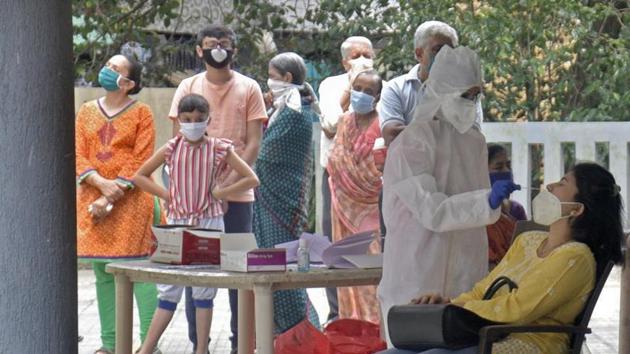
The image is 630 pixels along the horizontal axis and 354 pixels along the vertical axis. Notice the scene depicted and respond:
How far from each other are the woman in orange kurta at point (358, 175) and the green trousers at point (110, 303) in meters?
1.16

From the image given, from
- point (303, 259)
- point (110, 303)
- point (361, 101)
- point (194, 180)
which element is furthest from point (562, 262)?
point (110, 303)

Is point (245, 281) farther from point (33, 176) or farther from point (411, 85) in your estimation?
point (411, 85)

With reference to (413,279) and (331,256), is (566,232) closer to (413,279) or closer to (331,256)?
(413,279)

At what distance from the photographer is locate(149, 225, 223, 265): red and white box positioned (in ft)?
20.1

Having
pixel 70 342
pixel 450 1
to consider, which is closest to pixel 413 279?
pixel 70 342

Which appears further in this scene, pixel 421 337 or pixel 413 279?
pixel 413 279

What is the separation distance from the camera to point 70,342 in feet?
13.2

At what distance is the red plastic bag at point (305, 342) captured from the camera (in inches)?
264

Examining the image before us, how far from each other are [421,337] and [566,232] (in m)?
0.67

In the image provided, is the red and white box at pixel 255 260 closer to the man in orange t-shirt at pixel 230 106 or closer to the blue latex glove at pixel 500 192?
the blue latex glove at pixel 500 192

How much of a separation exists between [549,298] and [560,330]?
124 mm

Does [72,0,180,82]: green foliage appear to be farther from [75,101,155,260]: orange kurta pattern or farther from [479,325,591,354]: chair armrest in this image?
[479,325,591,354]: chair armrest

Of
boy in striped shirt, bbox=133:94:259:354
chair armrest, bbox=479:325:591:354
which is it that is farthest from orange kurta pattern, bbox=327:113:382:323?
chair armrest, bbox=479:325:591:354

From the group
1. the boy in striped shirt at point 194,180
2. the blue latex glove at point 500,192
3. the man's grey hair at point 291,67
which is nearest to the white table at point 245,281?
the blue latex glove at point 500,192
